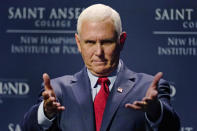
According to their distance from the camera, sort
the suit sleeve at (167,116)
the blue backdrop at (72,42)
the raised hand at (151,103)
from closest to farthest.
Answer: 1. the raised hand at (151,103)
2. the suit sleeve at (167,116)
3. the blue backdrop at (72,42)

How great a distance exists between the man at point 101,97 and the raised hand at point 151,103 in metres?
0.02

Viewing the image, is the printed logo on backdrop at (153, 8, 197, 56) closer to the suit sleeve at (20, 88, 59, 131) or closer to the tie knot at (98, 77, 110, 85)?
the tie knot at (98, 77, 110, 85)

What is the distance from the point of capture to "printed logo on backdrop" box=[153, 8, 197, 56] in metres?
4.04

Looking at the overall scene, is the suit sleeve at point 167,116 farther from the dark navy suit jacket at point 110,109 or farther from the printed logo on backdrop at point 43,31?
the printed logo on backdrop at point 43,31

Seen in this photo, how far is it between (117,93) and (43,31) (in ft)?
6.13

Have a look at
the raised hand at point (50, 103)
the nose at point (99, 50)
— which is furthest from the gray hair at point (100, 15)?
the raised hand at point (50, 103)

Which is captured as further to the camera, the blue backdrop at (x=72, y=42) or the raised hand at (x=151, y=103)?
the blue backdrop at (x=72, y=42)

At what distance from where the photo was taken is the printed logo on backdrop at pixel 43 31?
410cm

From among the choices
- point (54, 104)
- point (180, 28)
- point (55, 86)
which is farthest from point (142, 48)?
point (54, 104)

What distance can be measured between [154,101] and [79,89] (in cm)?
42

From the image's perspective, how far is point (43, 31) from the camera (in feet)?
13.5

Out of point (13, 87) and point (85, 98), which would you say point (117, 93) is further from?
point (13, 87)

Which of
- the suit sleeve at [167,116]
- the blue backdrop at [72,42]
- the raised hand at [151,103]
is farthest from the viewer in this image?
the blue backdrop at [72,42]

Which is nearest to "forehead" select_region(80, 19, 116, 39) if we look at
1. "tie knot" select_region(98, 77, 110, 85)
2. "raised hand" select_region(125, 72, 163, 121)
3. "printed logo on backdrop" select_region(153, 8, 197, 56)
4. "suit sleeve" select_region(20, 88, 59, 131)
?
"tie knot" select_region(98, 77, 110, 85)
